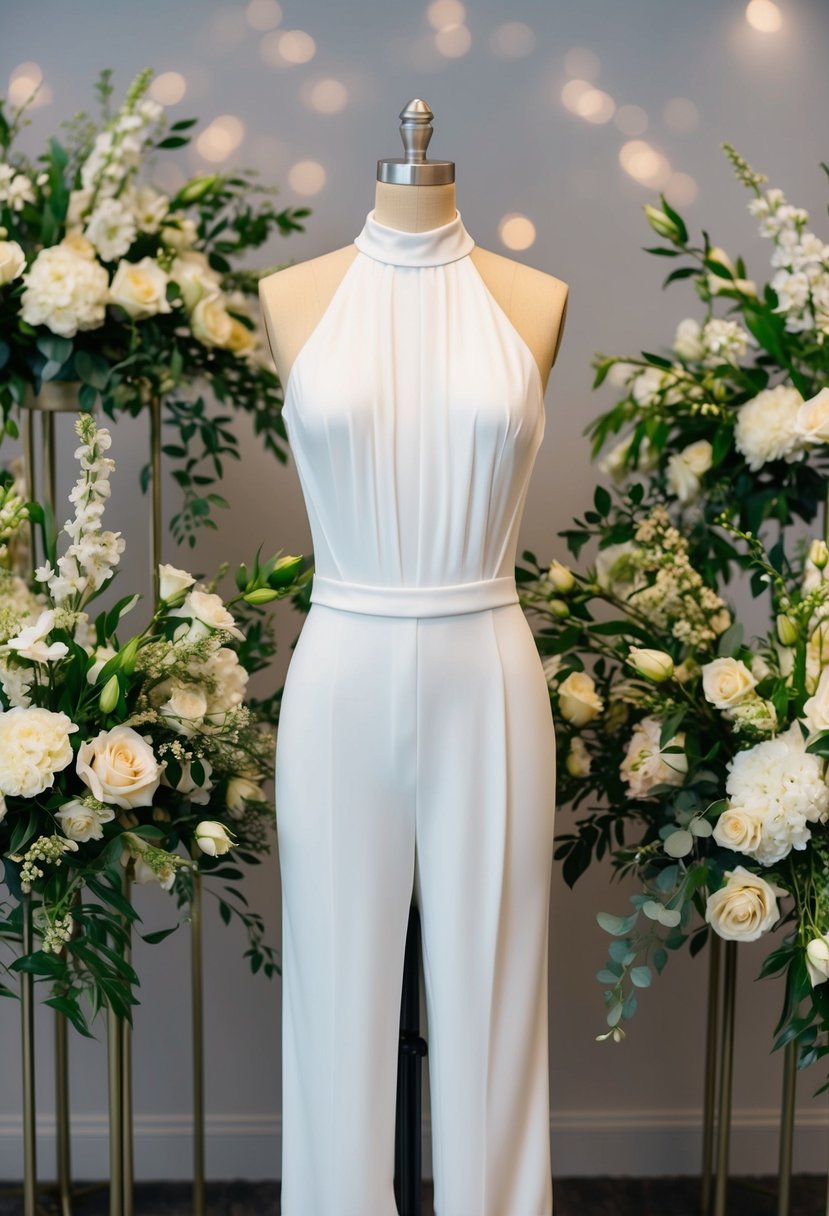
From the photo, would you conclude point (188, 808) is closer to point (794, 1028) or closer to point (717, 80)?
point (794, 1028)

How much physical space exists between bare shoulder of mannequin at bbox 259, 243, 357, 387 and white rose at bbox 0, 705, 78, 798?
50 cm

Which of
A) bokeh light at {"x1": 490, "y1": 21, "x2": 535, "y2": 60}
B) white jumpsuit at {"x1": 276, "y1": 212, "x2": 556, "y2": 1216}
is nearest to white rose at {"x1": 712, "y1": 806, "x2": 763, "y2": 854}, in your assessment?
white jumpsuit at {"x1": 276, "y1": 212, "x2": 556, "y2": 1216}

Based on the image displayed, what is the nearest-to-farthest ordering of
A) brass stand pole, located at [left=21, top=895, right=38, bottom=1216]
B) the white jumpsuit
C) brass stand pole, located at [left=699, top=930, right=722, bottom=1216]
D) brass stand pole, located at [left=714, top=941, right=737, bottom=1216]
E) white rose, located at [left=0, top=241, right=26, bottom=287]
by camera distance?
the white jumpsuit
brass stand pole, located at [left=21, top=895, right=38, bottom=1216]
white rose, located at [left=0, top=241, right=26, bottom=287]
brass stand pole, located at [left=714, top=941, right=737, bottom=1216]
brass stand pole, located at [left=699, top=930, right=722, bottom=1216]

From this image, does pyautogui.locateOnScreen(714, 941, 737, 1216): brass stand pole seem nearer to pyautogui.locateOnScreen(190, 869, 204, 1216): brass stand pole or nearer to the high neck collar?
pyautogui.locateOnScreen(190, 869, 204, 1216): brass stand pole

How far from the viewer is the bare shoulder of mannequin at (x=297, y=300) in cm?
160

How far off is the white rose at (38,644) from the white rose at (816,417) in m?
1.04

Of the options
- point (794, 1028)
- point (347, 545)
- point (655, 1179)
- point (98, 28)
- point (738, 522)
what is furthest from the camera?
point (655, 1179)

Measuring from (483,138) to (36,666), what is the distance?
1327 mm

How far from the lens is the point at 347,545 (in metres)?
1.56

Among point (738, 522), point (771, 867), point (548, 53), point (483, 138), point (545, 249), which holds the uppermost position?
point (548, 53)


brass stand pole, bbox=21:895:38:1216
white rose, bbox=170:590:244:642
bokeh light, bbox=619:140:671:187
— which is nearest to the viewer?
white rose, bbox=170:590:244:642

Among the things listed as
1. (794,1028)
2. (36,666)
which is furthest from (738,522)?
(36,666)

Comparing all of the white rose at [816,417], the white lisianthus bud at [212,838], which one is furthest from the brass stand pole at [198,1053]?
the white rose at [816,417]

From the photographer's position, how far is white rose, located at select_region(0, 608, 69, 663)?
5.07 ft
